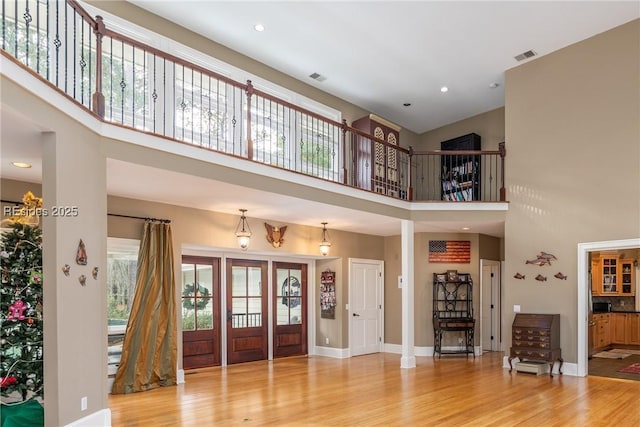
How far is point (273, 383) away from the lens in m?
7.25

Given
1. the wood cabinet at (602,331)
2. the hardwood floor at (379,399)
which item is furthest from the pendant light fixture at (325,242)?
the wood cabinet at (602,331)

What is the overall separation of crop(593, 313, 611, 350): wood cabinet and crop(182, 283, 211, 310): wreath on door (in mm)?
8418

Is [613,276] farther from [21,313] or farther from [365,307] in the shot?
[21,313]

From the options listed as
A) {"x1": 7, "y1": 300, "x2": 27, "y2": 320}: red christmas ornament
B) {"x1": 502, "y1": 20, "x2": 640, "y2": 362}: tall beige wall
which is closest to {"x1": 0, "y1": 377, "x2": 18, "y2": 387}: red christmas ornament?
{"x1": 7, "y1": 300, "x2": 27, "y2": 320}: red christmas ornament

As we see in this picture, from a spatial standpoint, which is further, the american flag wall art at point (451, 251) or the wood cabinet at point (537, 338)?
the american flag wall art at point (451, 251)

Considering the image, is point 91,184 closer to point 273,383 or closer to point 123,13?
point 123,13

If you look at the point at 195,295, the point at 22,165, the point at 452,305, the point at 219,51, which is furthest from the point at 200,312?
the point at 452,305

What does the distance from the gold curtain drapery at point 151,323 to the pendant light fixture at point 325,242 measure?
123 inches

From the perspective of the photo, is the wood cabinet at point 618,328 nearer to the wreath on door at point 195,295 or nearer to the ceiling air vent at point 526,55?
the ceiling air vent at point 526,55

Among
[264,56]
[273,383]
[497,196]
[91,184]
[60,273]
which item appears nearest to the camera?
[60,273]

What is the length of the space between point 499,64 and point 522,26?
121 centimetres

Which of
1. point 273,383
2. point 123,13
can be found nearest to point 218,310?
point 273,383

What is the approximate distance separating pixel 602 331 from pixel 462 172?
5043 mm

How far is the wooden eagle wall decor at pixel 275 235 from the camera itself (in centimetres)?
881
